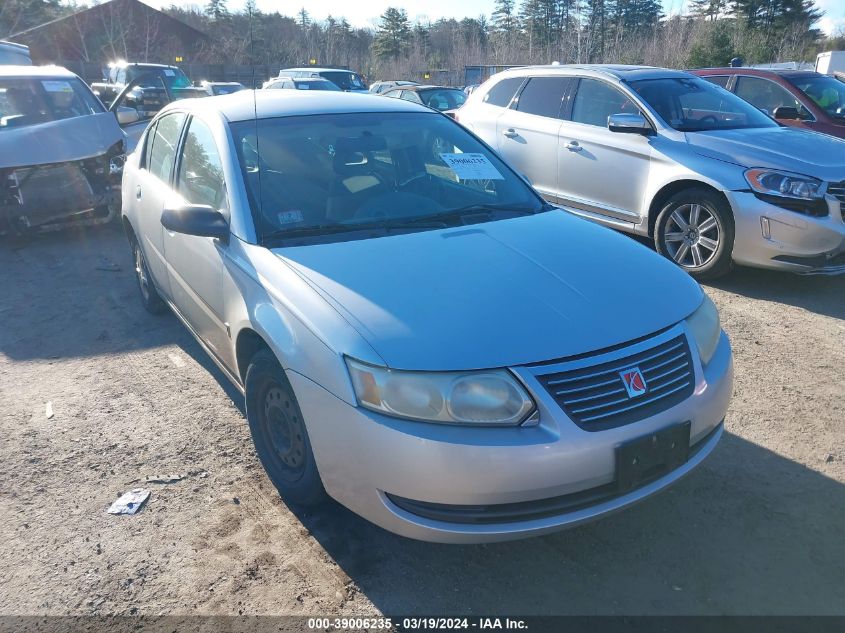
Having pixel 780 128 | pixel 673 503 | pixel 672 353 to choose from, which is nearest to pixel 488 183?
pixel 672 353

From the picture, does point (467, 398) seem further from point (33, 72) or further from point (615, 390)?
point (33, 72)

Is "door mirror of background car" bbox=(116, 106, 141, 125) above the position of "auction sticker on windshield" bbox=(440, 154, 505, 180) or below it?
below

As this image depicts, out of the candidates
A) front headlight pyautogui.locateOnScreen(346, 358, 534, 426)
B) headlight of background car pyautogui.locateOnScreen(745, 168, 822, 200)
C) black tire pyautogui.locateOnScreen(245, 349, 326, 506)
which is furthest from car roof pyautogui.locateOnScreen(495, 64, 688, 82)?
front headlight pyautogui.locateOnScreen(346, 358, 534, 426)

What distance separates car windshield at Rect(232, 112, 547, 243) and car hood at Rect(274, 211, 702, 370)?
0.22 m

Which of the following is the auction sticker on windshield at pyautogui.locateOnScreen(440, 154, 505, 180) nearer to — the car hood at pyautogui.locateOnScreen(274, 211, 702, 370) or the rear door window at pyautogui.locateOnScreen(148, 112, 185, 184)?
the car hood at pyautogui.locateOnScreen(274, 211, 702, 370)

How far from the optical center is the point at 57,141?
7.40 metres

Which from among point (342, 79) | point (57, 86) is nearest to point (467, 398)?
point (57, 86)

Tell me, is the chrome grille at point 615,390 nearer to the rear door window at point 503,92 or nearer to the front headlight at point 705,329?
the front headlight at point 705,329

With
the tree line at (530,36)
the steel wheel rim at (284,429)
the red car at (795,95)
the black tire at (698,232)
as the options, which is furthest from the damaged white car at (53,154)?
the tree line at (530,36)

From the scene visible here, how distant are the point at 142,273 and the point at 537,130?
4060 mm

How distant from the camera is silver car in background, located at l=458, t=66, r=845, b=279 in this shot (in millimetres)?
5172

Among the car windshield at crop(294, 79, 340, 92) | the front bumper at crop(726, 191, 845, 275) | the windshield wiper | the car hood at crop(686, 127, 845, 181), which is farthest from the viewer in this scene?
the car windshield at crop(294, 79, 340, 92)

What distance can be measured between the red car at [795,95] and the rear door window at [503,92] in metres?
3.12

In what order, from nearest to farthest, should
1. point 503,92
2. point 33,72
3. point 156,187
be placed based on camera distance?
point 156,187
point 503,92
point 33,72
